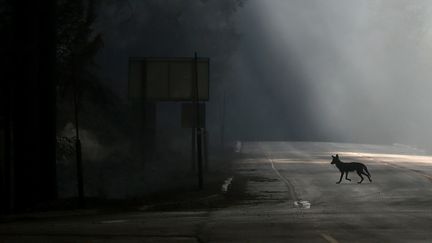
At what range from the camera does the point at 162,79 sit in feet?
115

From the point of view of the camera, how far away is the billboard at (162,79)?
113ft

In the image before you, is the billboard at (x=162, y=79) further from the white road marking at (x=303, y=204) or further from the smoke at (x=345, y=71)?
the smoke at (x=345, y=71)

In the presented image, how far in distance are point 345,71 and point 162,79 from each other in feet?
331

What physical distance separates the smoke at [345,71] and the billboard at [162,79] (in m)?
90.2

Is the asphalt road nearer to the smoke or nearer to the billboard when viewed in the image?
the billboard

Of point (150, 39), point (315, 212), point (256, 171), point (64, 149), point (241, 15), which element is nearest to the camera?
point (315, 212)

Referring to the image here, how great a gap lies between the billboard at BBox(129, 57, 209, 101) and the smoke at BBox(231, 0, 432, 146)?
90215 mm

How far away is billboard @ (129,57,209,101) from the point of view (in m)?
34.4

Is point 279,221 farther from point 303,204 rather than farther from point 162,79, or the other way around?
point 162,79

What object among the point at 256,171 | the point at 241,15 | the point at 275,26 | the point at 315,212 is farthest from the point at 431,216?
the point at 275,26

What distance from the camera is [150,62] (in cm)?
3469

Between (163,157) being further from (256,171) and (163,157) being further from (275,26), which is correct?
(275,26)

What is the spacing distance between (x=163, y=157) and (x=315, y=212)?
32.9 metres

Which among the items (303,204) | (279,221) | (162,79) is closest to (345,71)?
(162,79)
